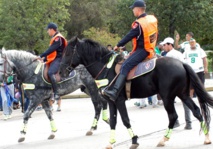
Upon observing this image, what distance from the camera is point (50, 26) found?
12.8 m

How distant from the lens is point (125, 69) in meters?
9.61

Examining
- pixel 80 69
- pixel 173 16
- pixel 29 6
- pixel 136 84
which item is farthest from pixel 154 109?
pixel 29 6

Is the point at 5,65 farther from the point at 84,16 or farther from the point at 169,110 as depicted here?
the point at 84,16

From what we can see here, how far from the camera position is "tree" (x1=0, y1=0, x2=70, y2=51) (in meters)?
45.5

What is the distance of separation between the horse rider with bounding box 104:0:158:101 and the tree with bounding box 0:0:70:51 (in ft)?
119

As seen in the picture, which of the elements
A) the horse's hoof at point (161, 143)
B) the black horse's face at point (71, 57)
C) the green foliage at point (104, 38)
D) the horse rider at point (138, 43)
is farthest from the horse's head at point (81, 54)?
the green foliage at point (104, 38)

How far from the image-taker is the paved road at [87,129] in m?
10.4

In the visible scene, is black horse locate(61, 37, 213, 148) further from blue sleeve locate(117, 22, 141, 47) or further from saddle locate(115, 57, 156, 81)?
blue sleeve locate(117, 22, 141, 47)

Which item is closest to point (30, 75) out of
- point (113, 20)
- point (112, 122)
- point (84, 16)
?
point (112, 122)

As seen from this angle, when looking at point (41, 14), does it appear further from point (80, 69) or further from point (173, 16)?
point (80, 69)

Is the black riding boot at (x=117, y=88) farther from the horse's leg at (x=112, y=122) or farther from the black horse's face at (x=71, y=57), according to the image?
the black horse's face at (x=71, y=57)

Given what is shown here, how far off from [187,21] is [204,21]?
1671 mm

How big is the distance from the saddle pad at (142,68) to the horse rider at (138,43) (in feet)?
0.27

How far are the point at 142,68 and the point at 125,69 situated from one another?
0.34 meters
